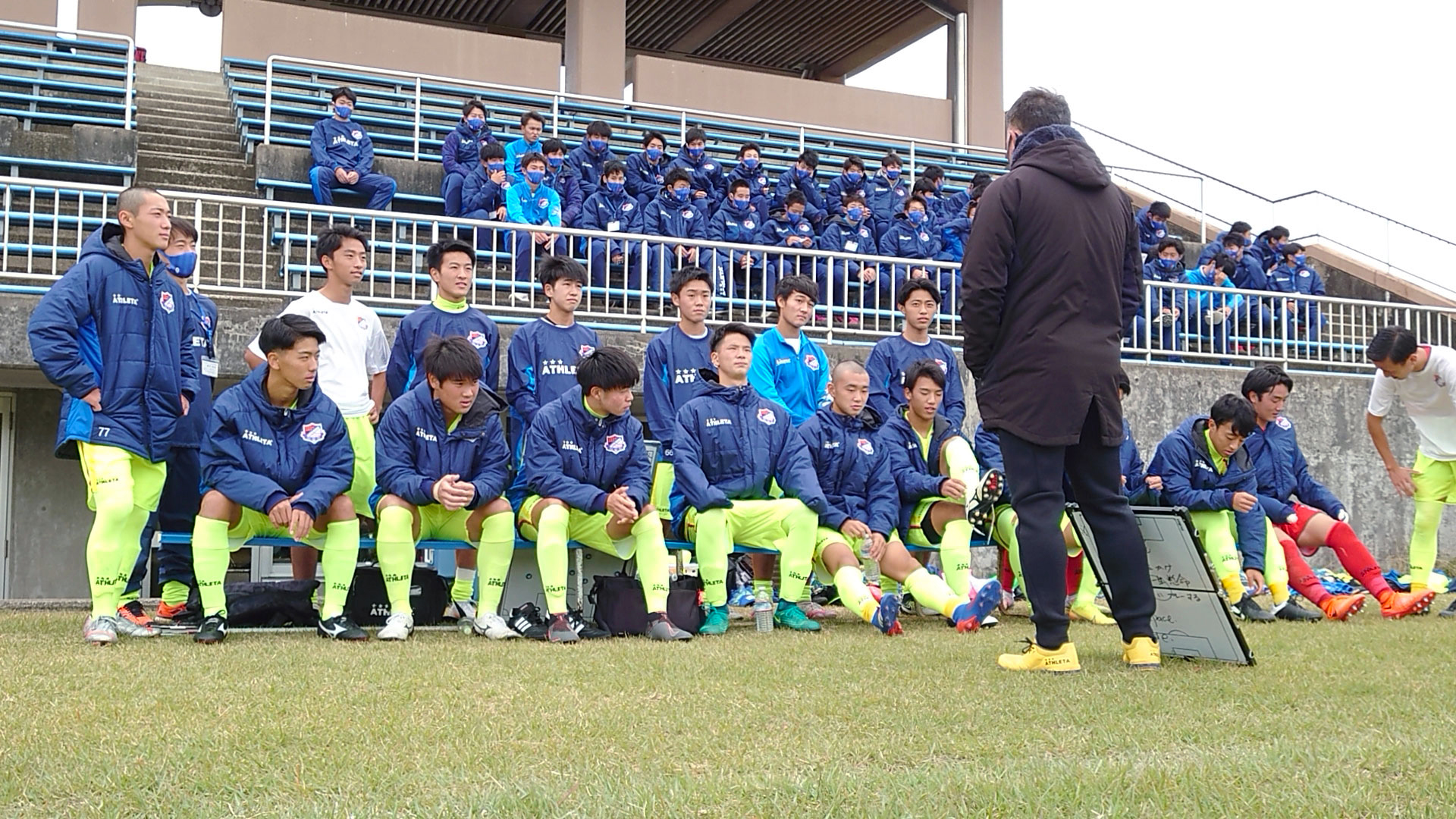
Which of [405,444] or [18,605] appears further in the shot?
[18,605]

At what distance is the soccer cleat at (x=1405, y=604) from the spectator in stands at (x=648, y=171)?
25.1 ft

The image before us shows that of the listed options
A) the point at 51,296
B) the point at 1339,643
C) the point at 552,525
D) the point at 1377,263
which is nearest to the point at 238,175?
the point at 51,296

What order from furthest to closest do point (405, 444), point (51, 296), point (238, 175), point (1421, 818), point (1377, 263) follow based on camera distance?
1. point (1377, 263)
2. point (238, 175)
3. point (405, 444)
4. point (51, 296)
5. point (1421, 818)

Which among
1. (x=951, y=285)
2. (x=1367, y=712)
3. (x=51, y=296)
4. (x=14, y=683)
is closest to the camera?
(x=1367, y=712)

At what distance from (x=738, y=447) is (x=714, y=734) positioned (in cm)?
378

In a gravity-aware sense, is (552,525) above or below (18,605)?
above

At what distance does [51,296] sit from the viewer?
596 centimetres

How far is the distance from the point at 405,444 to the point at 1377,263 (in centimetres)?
1598

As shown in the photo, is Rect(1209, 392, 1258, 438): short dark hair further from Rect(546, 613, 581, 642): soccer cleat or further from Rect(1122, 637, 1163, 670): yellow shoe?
Rect(546, 613, 581, 642): soccer cleat

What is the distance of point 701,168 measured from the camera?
13.8m

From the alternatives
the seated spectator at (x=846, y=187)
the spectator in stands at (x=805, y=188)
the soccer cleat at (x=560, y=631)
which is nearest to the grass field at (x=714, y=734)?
the soccer cleat at (x=560, y=631)

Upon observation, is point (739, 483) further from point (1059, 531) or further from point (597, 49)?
point (597, 49)

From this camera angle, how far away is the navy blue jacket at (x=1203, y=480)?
753 cm

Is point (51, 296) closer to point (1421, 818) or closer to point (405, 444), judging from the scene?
point (405, 444)
